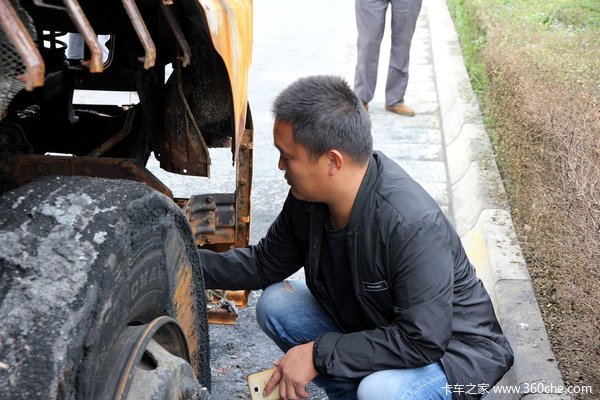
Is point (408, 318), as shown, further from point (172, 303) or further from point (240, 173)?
point (240, 173)

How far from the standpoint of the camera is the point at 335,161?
2.22 metres

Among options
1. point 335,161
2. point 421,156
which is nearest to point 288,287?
point 335,161

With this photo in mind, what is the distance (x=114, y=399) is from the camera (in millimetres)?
1503

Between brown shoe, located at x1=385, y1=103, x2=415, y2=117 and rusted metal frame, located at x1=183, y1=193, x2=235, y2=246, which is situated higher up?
rusted metal frame, located at x1=183, y1=193, x2=235, y2=246

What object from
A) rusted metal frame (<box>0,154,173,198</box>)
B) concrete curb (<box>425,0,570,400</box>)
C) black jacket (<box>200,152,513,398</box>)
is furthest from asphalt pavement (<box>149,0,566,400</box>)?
rusted metal frame (<box>0,154,173,198</box>)

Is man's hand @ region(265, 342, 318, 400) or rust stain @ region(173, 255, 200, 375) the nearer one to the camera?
rust stain @ region(173, 255, 200, 375)

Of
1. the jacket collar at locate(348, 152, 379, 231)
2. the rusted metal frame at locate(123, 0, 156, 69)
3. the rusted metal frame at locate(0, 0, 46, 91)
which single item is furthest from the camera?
the jacket collar at locate(348, 152, 379, 231)

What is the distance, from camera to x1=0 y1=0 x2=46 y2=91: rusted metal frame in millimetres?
1169

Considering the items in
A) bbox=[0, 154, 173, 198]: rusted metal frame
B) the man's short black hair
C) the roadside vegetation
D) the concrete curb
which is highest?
the man's short black hair

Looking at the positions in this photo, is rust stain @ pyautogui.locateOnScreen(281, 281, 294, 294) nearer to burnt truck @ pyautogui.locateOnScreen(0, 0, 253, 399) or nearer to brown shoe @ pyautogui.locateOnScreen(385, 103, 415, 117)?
burnt truck @ pyautogui.locateOnScreen(0, 0, 253, 399)

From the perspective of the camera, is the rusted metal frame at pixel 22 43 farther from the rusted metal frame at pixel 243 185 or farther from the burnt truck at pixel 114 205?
the rusted metal frame at pixel 243 185

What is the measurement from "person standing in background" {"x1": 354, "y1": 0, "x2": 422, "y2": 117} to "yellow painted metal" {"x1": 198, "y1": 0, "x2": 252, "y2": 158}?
13.2 ft

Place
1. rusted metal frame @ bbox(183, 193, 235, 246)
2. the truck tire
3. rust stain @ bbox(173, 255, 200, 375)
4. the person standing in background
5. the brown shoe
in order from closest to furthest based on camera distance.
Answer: the truck tire → rust stain @ bbox(173, 255, 200, 375) → rusted metal frame @ bbox(183, 193, 235, 246) → the person standing in background → the brown shoe

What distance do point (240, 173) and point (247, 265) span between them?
336 mm
